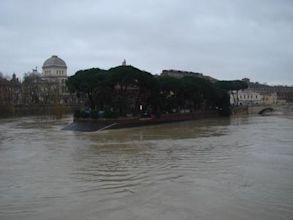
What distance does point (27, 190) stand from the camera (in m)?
14.6

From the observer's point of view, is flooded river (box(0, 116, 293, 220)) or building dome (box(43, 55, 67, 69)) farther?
building dome (box(43, 55, 67, 69))

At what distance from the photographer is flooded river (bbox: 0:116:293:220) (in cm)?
1184

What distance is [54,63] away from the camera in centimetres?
11906

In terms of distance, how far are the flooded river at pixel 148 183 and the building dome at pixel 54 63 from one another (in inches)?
3707

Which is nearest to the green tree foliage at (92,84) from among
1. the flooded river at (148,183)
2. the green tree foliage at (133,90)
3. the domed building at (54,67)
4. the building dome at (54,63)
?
the green tree foliage at (133,90)

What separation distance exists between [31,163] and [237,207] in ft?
40.3

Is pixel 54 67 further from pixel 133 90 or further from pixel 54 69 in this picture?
pixel 133 90

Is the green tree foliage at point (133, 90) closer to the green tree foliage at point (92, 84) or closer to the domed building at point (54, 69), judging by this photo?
the green tree foliage at point (92, 84)

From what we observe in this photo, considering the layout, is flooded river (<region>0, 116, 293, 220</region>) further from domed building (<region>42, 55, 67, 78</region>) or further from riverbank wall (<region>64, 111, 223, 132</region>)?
domed building (<region>42, 55, 67, 78</region>)

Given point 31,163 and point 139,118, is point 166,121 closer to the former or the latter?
point 139,118

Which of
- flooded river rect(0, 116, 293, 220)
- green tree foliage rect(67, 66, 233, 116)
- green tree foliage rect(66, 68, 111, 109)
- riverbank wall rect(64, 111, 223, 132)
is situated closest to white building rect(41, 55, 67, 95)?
green tree foliage rect(67, 66, 233, 116)

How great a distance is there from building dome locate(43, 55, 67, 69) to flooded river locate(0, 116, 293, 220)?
94.2 meters

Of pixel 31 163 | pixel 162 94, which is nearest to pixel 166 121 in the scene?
pixel 162 94

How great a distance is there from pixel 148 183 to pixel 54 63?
108m
